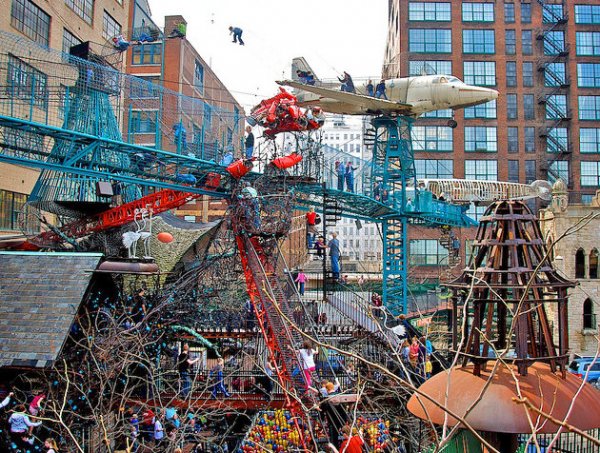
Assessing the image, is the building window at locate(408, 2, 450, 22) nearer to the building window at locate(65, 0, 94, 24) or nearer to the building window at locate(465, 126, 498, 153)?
the building window at locate(465, 126, 498, 153)

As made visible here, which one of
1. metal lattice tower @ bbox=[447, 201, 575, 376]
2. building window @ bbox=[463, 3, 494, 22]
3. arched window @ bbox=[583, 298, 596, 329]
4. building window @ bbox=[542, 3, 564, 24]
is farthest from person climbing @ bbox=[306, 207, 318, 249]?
building window @ bbox=[542, 3, 564, 24]

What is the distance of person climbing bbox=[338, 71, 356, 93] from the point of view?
28.0m

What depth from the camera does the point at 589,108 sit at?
51156 millimetres

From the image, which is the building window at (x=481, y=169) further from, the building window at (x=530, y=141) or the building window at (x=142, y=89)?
the building window at (x=142, y=89)

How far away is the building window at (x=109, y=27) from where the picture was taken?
111 ft

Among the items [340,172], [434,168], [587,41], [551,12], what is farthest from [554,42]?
[340,172]

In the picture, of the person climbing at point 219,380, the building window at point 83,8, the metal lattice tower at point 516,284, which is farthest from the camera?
the building window at point 83,8

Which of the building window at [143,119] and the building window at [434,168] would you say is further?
the building window at [434,168]

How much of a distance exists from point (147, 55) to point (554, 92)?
36.3 meters

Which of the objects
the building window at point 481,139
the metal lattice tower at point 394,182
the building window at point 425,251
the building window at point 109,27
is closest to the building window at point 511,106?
the building window at point 481,139

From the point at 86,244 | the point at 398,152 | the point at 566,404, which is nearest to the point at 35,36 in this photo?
the point at 86,244

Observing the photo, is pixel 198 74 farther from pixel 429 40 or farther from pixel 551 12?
pixel 551 12

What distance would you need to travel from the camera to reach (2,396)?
1188 centimetres

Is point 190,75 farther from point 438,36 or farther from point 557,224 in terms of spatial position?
point 557,224
